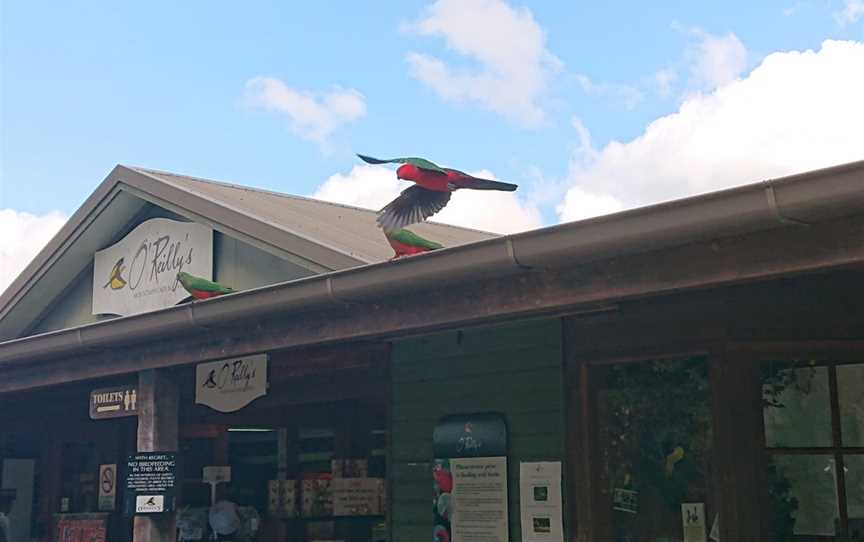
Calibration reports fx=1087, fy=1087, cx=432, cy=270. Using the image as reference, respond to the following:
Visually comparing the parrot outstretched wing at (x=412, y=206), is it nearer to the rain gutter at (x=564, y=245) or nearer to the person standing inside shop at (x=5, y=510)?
the rain gutter at (x=564, y=245)

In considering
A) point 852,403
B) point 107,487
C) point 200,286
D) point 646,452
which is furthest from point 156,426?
point 852,403

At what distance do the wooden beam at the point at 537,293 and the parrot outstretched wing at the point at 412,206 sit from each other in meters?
0.84

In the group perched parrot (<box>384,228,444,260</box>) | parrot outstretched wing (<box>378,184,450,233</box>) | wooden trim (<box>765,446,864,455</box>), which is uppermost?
parrot outstretched wing (<box>378,184,450,233</box>)

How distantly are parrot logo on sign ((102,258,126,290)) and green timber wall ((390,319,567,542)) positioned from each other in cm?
416

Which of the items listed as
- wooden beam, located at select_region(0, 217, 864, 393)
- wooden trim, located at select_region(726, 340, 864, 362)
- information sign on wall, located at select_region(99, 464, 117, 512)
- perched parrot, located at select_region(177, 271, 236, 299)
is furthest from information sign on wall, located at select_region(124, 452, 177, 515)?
wooden trim, located at select_region(726, 340, 864, 362)

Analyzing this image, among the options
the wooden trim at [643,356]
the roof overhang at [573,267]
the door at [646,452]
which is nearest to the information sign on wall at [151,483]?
the roof overhang at [573,267]

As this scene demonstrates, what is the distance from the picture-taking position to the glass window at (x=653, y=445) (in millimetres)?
6418

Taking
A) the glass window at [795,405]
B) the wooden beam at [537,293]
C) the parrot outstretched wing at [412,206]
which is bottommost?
the glass window at [795,405]

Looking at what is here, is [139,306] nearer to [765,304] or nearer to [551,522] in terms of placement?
[551,522]

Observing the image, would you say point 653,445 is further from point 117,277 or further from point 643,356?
point 117,277

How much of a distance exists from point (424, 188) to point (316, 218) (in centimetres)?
326

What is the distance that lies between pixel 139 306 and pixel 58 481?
4.50m

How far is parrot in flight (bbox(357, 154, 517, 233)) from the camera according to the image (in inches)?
293

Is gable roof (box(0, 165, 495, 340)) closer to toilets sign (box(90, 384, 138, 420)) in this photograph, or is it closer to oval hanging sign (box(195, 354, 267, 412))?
oval hanging sign (box(195, 354, 267, 412))
